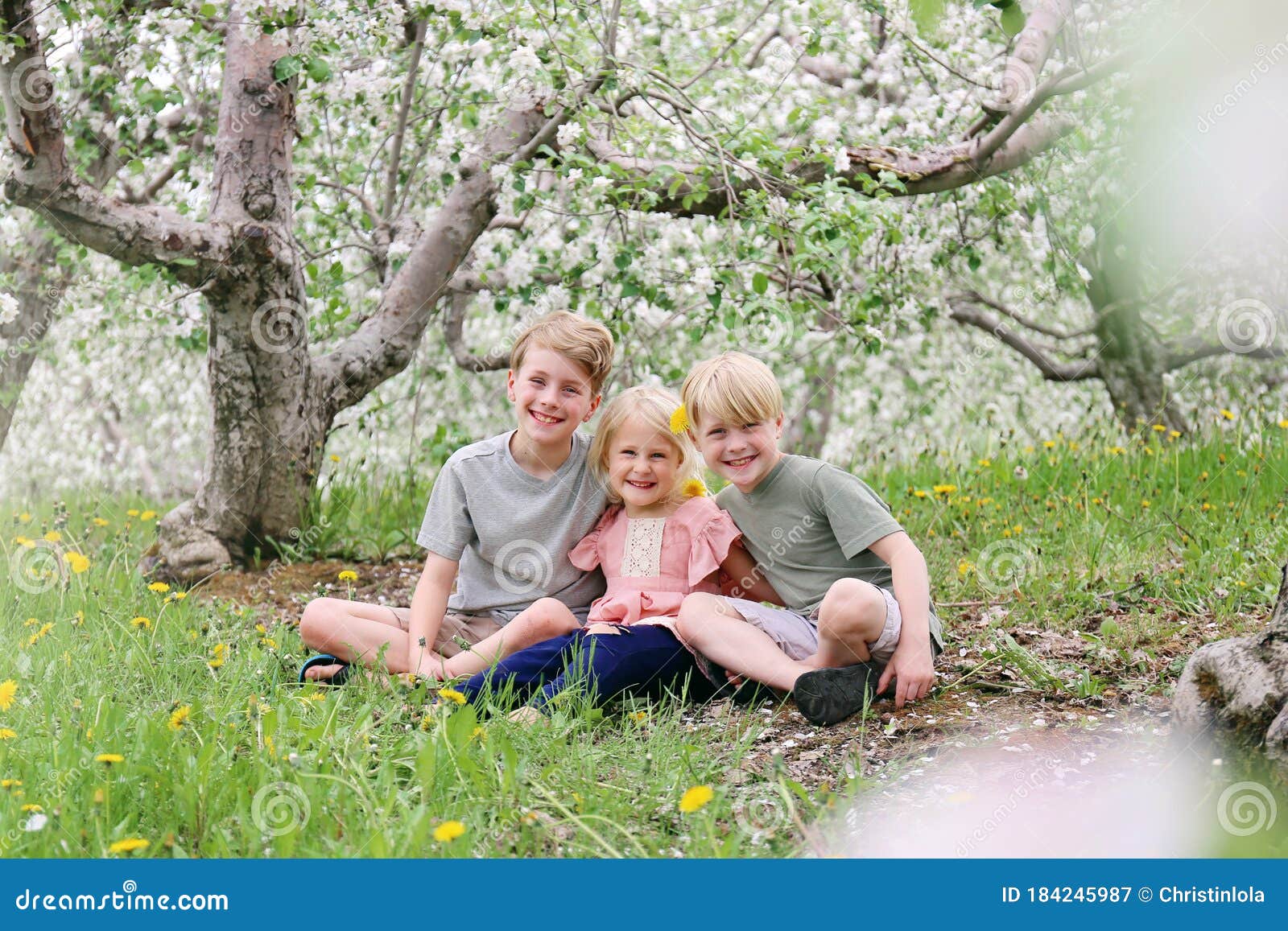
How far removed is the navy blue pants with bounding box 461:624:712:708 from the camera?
268 cm

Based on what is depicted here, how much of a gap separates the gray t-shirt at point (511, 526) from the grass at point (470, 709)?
48cm

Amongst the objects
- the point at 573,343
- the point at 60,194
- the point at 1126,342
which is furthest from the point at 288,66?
the point at 1126,342

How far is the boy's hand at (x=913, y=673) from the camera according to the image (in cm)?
260

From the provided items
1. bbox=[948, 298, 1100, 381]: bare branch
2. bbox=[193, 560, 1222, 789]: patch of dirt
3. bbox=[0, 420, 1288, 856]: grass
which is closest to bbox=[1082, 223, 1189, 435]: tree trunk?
bbox=[948, 298, 1100, 381]: bare branch

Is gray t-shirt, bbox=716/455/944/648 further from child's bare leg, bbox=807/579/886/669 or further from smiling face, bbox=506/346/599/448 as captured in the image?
smiling face, bbox=506/346/599/448

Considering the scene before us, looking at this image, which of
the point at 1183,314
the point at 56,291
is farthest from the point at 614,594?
the point at 1183,314

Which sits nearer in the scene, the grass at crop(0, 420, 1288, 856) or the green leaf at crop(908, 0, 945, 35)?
the green leaf at crop(908, 0, 945, 35)

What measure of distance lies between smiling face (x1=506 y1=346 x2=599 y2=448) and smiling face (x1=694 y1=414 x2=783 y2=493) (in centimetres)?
38

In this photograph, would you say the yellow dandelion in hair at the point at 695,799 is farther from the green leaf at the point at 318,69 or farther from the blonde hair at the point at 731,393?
the green leaf at the point at 318,69

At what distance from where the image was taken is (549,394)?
303 cm

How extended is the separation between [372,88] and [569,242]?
1.00 m

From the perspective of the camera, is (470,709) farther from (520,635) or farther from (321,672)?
(321,672)

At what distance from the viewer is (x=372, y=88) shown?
4324mm
